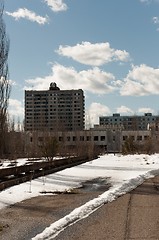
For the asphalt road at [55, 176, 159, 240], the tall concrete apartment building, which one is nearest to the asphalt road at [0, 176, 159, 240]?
the asphalt road at [55, 176, 159, 240]

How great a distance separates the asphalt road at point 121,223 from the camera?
7906 millimetres

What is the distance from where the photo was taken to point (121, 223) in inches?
362

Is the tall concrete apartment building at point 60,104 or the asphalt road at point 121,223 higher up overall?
the tall concrete apartment building at point 60,104

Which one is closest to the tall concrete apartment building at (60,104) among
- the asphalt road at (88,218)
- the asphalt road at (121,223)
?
the asphalt road at (88,218)

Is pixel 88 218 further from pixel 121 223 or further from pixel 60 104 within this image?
pixel 60 104

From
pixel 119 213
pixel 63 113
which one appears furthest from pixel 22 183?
pixel 63 113

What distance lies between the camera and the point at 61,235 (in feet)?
26.2

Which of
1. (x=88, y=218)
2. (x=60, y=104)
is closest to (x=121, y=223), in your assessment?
(x=88, y=218)

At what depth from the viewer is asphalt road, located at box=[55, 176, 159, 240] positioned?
7906 millimetres

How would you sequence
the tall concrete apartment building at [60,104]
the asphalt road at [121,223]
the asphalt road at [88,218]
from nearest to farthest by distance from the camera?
the asphalt road at [121,223] < the asphalt road at [88,218] < the tall concrete apartment building at [60,104]

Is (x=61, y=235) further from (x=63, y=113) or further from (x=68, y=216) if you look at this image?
(x=63, y=113)

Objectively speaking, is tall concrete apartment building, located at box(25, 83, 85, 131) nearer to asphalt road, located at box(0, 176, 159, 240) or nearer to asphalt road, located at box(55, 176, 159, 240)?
asphalt road, located at box(0, 176, 159, 240)

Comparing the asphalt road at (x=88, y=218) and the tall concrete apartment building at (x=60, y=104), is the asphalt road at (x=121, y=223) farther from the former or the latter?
the tall concrete apartment building at (x=60, y=104)

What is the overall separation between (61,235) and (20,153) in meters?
56.8
